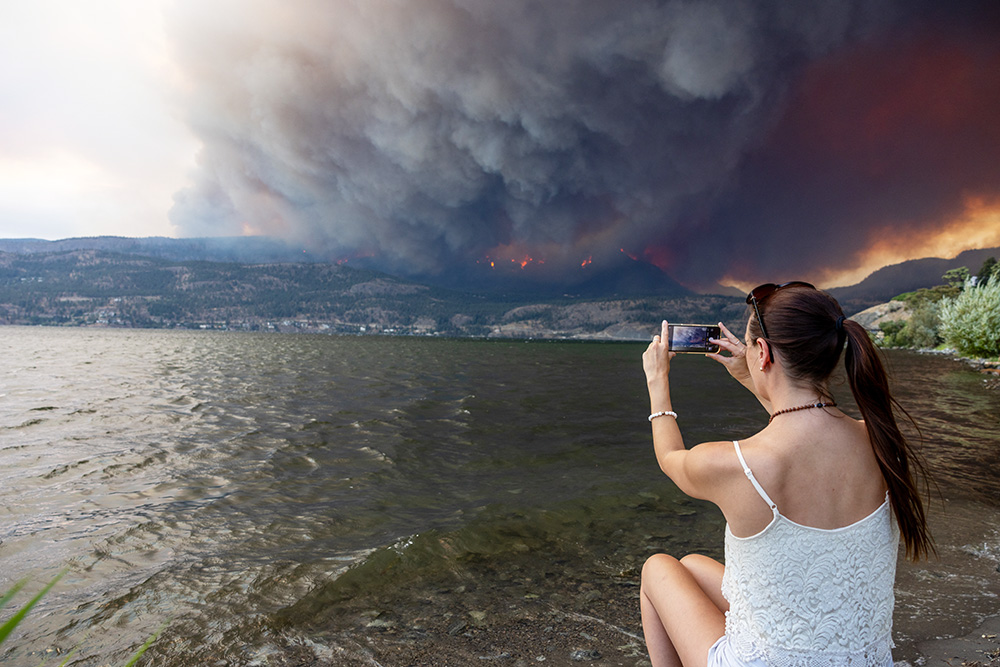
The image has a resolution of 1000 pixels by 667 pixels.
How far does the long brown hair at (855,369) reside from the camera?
7.89ft

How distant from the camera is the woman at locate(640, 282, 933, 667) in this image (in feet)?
7.66

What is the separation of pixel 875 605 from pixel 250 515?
8.36m

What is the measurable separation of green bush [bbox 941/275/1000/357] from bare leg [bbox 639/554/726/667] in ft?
148

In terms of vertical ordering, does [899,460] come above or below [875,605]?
above

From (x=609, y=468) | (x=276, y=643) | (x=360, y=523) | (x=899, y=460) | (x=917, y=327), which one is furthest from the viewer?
(x=917, y=327)

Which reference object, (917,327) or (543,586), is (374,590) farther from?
(917,327)

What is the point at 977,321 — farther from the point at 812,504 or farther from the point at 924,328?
the point at 812,504

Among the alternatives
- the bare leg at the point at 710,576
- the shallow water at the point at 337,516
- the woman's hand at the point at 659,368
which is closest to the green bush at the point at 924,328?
the shallow water at the point at 337,516

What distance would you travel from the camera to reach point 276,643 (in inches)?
190

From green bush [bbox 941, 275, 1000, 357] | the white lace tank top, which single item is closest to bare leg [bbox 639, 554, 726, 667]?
the white lace tank top

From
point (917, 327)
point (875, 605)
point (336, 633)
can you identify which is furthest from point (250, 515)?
point (917, 327)

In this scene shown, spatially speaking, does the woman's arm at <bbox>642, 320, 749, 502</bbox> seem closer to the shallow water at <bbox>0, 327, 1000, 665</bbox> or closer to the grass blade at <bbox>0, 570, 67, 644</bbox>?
the grass blade at <bbox>0, 570, 67, 644</bbox>

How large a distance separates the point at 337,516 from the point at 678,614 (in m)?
6.68

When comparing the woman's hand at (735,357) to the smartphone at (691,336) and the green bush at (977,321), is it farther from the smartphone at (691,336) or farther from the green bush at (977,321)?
the green bush at (977,321)
